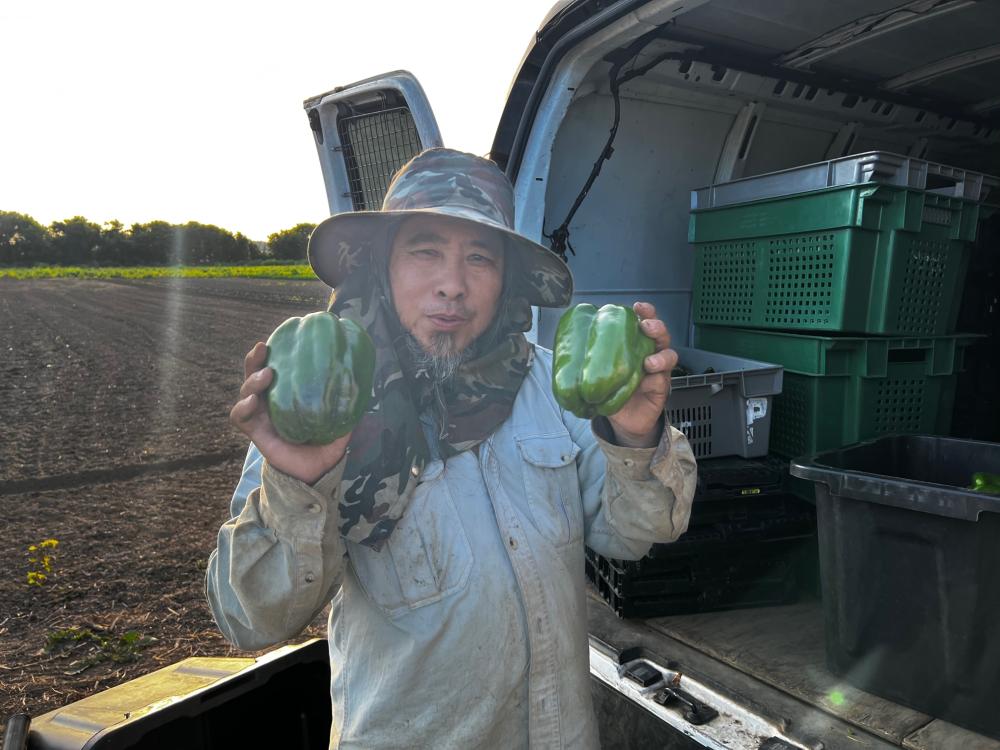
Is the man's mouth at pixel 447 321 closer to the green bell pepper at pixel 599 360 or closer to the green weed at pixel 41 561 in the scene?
the green bell pepper at pixel 599 360

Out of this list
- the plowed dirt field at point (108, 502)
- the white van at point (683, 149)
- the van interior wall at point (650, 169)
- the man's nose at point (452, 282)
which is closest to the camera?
the man's nose at point (452, 282)

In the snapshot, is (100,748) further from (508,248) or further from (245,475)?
(508,248)

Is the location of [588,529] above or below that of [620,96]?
below

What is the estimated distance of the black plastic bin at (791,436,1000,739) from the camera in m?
1.97

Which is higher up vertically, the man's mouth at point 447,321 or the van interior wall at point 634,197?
the van interior wall at point 634,197

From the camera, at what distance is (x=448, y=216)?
6.03ft

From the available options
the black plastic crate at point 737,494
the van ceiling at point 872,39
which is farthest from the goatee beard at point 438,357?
the van ceiling at point 872,39

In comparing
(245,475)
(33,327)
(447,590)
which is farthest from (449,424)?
(33,327)

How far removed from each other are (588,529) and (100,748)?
→ 152 centimetres

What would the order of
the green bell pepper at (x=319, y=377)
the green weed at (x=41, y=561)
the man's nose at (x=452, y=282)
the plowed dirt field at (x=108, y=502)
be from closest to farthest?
the green bell pepper at (x=319, y=377) → the man's nose at (x=452, y=282) → the plowed dirt field at (x=108, y=502) → the green weed at (x=41, y=561)

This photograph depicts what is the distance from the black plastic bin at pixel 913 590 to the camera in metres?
1.97

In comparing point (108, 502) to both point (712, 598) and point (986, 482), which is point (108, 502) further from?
point (986, 482)

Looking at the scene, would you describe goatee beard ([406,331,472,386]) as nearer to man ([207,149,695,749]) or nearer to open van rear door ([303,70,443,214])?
man ([207,149,695,749])

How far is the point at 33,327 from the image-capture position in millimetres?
25844
